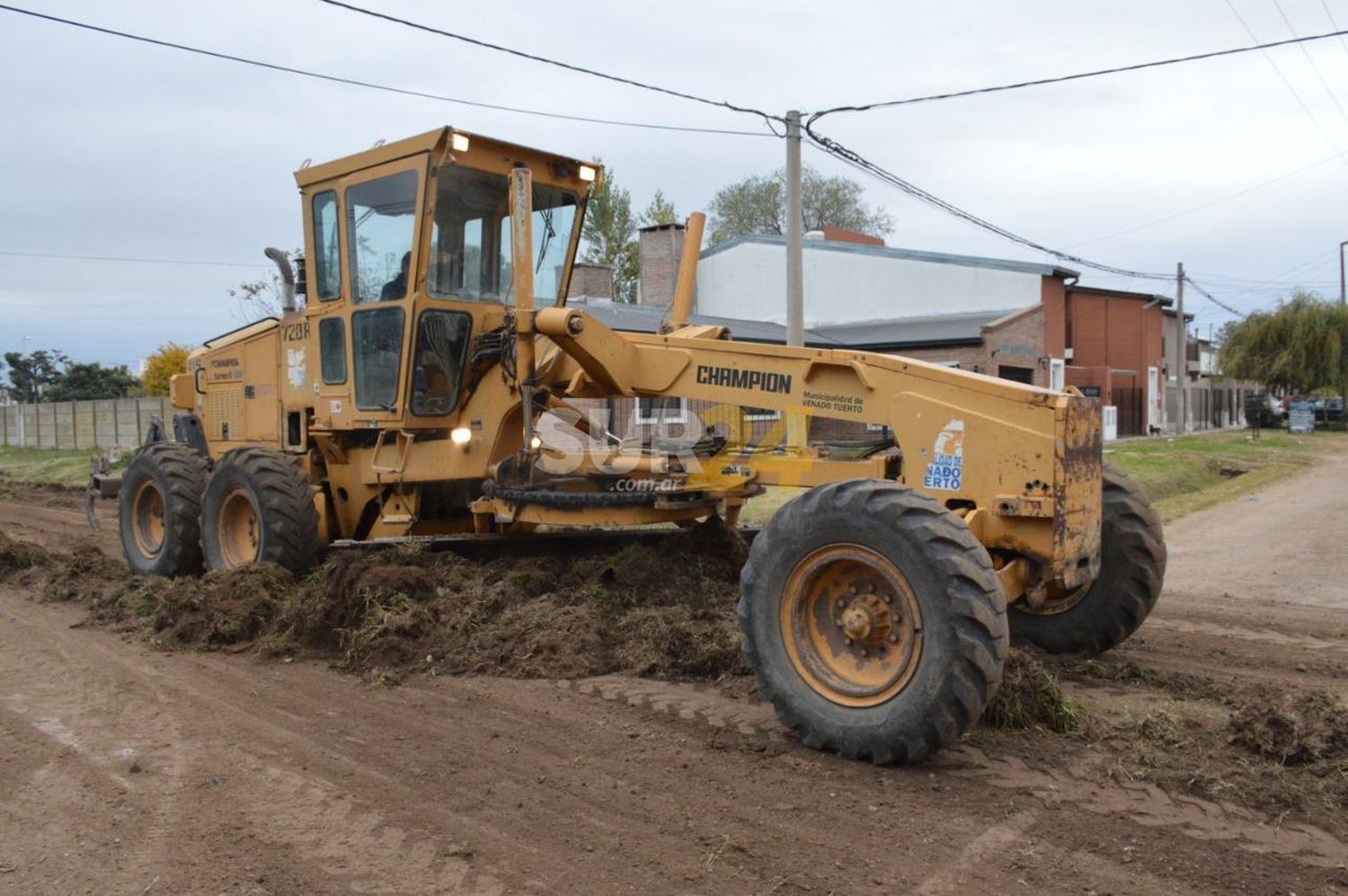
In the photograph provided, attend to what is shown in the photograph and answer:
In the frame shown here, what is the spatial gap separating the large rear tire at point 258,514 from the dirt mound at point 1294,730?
6262 millimetres

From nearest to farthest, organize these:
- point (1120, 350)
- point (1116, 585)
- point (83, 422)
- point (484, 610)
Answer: point (1116, 585)
point (484, 610)
point (83, 422)
point (1120, 350)

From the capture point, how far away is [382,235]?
8016mm

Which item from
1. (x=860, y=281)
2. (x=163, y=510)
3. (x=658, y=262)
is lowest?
(x=163, y=510)

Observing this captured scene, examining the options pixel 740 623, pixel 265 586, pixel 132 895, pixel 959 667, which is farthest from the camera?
pixel 265 586

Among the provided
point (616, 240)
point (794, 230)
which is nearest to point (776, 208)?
point (616, 240)

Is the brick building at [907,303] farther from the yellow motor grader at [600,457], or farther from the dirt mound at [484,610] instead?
the dirt mound at [484,610]

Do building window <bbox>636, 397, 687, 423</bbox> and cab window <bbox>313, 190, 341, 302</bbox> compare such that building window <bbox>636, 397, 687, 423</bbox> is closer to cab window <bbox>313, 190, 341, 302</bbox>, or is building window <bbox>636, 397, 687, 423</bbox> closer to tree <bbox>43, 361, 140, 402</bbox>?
cab window <bbox>313, 190, 341, 302</bbox>

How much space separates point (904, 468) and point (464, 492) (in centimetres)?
402

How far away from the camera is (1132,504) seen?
19.3 ft

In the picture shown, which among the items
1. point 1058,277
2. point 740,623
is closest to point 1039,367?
point 1058,277

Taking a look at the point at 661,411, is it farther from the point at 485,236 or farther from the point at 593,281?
the point at 593,281

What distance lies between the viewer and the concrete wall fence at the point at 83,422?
2747 cm

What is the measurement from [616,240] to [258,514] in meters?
44.2

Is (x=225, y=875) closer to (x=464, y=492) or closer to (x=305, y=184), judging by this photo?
(x=464, y=492)
